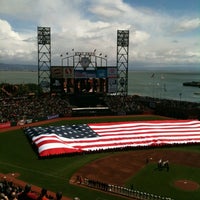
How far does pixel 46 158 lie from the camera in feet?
127

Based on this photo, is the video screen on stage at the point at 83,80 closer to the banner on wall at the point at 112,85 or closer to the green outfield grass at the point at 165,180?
the banner on wall at the point at 112,85

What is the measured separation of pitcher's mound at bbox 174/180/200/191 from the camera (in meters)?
29.8

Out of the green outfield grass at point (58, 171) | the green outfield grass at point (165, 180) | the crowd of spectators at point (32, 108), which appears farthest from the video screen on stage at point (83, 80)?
the green outfield grass at point (165, 180)

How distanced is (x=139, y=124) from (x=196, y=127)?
9295mm

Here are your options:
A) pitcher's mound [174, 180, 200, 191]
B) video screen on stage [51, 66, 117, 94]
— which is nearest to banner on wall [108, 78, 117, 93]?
video screen on stage [51, 66, 117, 94]

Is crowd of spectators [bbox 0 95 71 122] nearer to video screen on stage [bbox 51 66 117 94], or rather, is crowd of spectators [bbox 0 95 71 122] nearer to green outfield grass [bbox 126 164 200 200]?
video screen on stage [bbox 51 66 117 94]

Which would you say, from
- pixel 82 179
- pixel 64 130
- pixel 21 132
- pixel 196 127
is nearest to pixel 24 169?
pixel 82 179

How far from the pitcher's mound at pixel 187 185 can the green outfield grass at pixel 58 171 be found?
724mm

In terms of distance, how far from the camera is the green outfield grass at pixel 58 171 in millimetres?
28859

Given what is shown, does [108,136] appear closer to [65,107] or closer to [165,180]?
[165,180]

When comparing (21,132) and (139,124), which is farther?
(21,132)

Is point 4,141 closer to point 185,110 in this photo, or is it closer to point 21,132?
point 21,132

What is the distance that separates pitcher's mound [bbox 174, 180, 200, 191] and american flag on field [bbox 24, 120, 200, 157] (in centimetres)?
1277

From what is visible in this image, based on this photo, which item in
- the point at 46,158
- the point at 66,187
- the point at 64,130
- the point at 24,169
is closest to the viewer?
the point at 66,187
